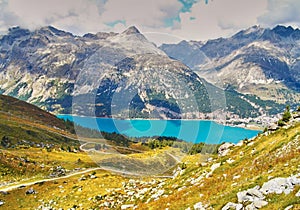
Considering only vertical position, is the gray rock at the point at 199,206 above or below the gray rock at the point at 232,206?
below

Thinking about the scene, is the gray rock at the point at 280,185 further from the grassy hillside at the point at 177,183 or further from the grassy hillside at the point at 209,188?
the grassy hillside at the point at 209,188

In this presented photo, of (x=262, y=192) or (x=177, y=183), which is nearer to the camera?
(x=262, y=192)

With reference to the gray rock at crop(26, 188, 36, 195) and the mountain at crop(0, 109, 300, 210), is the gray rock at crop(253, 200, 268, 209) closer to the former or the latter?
the mountain at crop(0, 109, 300, 210)

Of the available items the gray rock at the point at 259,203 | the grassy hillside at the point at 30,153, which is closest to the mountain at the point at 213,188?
the gray rock at the point at 259,203

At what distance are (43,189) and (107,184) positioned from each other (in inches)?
570

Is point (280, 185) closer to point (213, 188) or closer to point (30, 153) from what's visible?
point (213, 188)

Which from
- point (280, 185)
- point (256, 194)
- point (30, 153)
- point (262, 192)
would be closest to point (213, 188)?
point (262, 192)

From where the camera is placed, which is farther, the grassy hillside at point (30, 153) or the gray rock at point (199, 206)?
the grassy hillside at point (30, 153)

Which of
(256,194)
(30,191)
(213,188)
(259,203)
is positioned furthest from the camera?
(30,191)

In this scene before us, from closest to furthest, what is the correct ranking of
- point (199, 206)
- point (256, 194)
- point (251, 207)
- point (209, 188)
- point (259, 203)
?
point (259, 203) < point (251, 207) < point (256, 194) < point (199, 206) < point (209, 188)

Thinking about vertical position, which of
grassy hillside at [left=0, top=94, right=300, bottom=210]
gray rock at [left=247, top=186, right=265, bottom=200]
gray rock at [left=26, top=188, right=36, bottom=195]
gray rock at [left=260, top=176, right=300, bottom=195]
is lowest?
gray rock at [left=26, top=188, right=36, bottom=195]

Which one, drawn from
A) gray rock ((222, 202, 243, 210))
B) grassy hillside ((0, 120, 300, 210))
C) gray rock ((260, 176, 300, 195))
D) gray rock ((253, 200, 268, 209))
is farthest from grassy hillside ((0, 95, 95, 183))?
gray rock ((253, 200, 268, 209))

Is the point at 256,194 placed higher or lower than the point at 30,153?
higher

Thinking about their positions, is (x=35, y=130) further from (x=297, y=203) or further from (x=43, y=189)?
(x=297, y=203)
